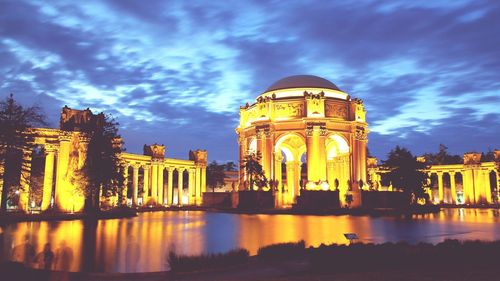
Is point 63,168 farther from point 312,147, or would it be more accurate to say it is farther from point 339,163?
point 339,163

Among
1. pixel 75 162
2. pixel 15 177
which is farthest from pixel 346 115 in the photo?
pixel 15 177

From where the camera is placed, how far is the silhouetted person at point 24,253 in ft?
42.0

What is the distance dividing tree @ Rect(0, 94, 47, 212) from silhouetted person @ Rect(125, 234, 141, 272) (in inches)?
697

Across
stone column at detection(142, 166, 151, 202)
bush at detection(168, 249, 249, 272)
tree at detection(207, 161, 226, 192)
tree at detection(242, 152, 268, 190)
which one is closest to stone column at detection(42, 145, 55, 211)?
stone column at detection(142, 166, 151, 202)

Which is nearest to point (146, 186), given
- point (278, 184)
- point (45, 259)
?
point (278, 184)

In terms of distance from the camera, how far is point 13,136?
98.1 feet

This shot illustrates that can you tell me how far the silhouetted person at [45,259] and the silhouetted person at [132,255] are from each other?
219 centimetres

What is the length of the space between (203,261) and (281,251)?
2.69 metres

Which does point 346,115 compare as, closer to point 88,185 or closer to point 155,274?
point 88,185

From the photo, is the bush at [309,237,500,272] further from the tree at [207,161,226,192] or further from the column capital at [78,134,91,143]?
the tree at [207,161,226,192]

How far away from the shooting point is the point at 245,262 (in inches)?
469

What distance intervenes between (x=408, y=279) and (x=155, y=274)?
6081mm

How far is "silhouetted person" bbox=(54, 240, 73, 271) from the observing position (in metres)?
11.8

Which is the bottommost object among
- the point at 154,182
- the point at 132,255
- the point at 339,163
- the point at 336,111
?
the point at 132,255
